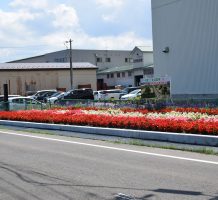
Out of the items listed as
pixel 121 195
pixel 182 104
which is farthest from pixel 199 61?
pixel 121 195

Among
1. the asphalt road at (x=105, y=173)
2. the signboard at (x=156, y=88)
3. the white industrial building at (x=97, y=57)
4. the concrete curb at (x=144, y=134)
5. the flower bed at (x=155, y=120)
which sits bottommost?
the asphalt road at (x=105, y=173)

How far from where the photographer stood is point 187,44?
30.6 meters

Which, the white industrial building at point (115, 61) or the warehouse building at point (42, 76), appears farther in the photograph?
the white industrial building at point (115, 61)

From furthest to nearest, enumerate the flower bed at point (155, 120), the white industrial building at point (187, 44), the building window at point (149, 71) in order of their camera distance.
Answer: the building window at point (149, 71) → the white industrial building at point (187, 44) → the flower bed at point (155, 120)

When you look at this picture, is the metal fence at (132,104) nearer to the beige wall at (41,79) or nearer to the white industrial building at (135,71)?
the beige wall at (41,79)

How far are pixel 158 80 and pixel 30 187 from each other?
1679 cm

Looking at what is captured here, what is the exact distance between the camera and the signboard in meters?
24.2

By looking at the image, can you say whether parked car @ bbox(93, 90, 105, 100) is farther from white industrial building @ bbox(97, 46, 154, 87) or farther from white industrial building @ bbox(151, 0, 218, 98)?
white industrial building @ bbox(97, 46, 154, 87)

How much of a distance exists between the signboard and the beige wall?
48.4m

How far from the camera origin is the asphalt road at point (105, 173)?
7758 mm

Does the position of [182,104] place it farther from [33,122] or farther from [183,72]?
[183,72]

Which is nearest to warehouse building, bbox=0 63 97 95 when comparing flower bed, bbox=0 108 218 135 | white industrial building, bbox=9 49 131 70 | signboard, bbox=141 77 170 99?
white industrial building, bbox=9 49 131 70

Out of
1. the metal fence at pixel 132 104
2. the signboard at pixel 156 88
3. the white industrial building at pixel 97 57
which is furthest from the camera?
the white industrial building at pixel 97 57

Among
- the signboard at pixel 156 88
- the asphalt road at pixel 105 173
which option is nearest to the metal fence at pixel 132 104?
the signboard at pixel 156 88
